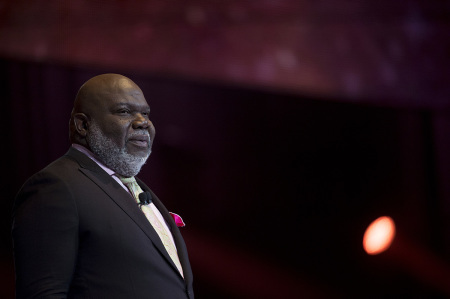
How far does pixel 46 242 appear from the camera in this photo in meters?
1.12

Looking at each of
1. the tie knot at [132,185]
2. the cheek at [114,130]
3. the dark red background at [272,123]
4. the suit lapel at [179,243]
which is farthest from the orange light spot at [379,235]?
the cheek at [114,130]

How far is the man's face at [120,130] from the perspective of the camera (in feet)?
4.40

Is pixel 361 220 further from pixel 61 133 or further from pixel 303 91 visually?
pixel 61 133

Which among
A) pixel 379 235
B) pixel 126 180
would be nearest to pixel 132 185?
pixel 126 180

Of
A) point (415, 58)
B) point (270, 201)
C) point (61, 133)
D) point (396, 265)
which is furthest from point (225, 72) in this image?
point (396, 265)

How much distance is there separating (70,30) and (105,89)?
1.14 meters

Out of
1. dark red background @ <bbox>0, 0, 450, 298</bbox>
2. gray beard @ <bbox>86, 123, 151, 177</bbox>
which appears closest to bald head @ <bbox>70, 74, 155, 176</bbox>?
gray beard @ <bbox>86, 123, 151, 177</bbox>

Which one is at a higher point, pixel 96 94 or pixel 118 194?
pixel 96 94

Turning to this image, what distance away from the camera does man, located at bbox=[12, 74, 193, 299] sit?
112 cm

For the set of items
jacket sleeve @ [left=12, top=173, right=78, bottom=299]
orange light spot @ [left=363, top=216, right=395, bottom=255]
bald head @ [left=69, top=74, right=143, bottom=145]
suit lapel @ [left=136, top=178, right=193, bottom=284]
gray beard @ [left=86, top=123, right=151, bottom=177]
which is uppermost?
bald head @ [left=69, top=74, right=143, bottom=145]

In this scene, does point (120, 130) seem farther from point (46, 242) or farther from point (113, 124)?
point (46, 242)

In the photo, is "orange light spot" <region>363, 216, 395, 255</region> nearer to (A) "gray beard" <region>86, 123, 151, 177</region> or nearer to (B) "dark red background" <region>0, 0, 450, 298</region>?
(B) "dark red background" <region>0, 0, 450, 298</region>

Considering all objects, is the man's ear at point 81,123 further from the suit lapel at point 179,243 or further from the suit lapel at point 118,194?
the suit lapel at point 179,243

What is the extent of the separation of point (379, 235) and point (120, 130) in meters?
2.60
